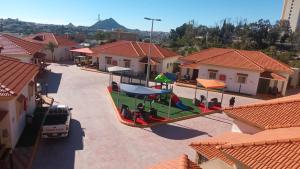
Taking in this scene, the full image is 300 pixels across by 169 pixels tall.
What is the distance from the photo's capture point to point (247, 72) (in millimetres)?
31844

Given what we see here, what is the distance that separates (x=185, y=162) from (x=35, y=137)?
35.4ft

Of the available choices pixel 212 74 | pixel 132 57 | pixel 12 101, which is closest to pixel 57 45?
pixel 132 57

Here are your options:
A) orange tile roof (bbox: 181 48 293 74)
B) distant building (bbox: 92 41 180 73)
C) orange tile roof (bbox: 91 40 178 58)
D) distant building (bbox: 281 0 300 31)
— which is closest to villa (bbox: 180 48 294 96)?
orange tile roof (bbox: 181 48 293 74)

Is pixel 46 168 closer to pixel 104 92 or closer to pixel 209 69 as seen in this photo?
pixel 104 92

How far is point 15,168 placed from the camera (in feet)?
41.4

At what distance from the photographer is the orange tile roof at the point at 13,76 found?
14.2 metres

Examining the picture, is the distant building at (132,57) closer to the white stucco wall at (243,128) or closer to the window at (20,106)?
the window at (20,106)

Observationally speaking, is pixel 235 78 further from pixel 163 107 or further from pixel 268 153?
pixel 268 153

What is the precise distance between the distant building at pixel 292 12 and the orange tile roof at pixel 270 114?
171309 mm

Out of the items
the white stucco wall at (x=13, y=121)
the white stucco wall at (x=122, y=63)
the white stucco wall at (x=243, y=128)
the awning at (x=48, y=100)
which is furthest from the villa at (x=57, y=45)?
the white stucco wall at (x=243, y=128)

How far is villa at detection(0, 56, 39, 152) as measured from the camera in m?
13.9

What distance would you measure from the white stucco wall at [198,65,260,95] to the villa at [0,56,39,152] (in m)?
21.5

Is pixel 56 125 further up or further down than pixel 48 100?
further up

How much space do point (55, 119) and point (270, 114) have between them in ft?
40.4
